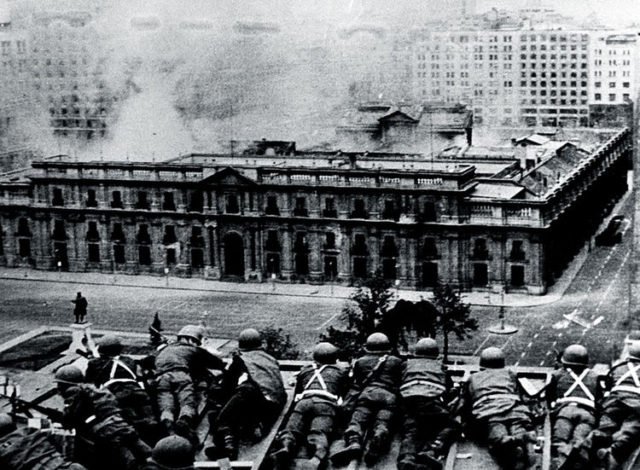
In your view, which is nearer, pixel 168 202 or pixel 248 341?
pixel 248 341

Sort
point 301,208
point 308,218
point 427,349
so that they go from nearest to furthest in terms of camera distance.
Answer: point 427,349
point 308,218
point 301,208

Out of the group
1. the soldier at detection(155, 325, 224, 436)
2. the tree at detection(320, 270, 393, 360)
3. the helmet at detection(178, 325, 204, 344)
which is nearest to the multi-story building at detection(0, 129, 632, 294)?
the tree at detection(320, 270, 393, 360)

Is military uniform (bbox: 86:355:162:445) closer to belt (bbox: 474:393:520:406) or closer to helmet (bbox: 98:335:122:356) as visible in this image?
helmet (bbox: 98:335:122:356)

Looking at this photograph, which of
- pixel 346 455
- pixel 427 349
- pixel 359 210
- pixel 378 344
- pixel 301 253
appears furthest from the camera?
pixel 301 253

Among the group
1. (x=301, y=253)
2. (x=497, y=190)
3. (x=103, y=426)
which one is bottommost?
(x=301, y=253)

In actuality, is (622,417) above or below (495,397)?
below

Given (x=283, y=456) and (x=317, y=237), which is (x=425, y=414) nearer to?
(x=283, y=456)

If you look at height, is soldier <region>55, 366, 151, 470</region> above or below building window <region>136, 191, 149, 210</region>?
above

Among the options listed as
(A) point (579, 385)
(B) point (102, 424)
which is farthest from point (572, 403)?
(B) point (102, 424)
